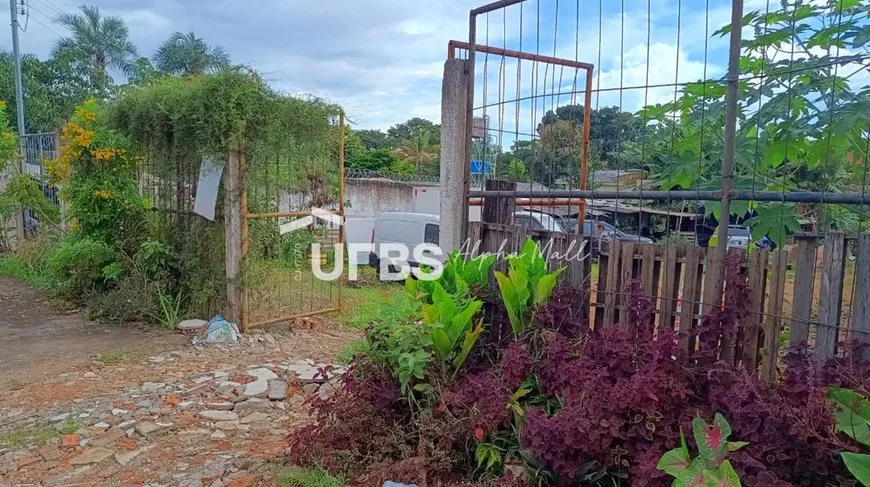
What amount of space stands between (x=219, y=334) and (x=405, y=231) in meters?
4.45

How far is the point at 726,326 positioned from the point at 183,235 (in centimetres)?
595

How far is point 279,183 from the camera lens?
6.49 meters

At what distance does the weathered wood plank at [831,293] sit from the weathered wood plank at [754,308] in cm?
21

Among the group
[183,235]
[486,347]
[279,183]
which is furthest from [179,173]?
[486,347]

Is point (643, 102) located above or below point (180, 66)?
below

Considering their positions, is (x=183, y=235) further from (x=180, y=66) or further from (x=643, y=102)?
(x=180, y=66)

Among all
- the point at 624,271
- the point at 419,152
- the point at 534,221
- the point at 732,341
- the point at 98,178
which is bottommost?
the point at 732,341

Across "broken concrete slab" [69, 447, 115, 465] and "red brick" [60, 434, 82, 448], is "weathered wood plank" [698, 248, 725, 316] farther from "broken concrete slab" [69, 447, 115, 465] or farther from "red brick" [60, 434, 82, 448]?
"red brick" [60, 434, 82, 448]

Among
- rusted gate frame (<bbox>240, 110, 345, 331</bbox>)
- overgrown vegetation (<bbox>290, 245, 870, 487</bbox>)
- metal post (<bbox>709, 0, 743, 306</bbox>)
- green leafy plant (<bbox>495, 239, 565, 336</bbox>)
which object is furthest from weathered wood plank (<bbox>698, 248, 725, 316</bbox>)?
rusted gate frame (<bbox>240, 110, 345, 331</bbox>)

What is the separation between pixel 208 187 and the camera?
6117mm

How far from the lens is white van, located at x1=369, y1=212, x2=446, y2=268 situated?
31.3 feet

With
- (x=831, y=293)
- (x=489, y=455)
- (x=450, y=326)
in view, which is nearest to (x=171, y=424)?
(x=450, y=326)

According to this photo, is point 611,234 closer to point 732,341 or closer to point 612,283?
point 612,283

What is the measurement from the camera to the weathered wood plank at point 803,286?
89.8 inches
